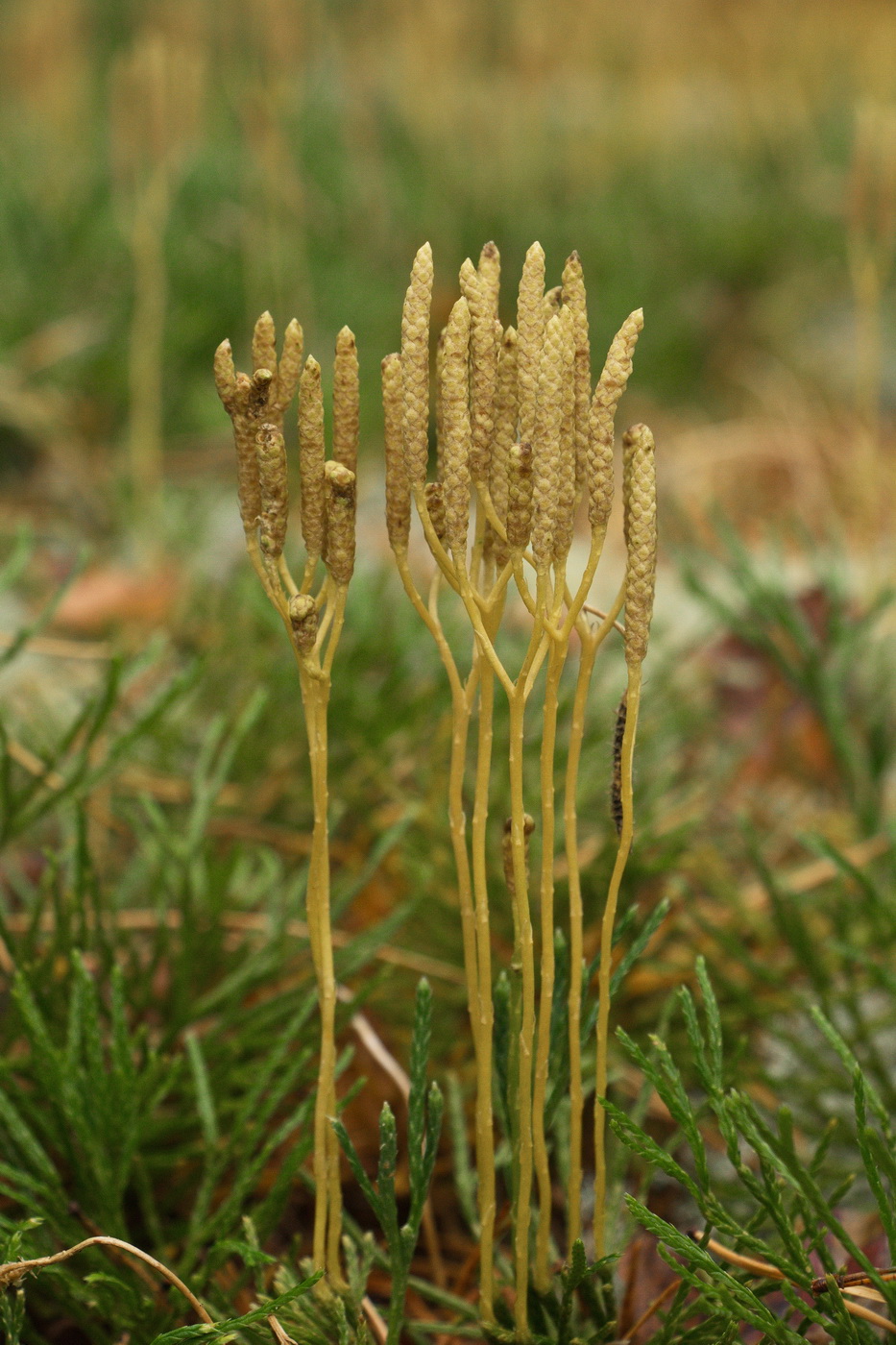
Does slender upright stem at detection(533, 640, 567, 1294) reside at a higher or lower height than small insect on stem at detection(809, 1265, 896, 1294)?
higher

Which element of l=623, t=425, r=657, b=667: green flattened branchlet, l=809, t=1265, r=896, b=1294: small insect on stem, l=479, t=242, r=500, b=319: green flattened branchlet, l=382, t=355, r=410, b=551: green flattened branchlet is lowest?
l=809, t=1265, r=896, b=1294: small insect on stem

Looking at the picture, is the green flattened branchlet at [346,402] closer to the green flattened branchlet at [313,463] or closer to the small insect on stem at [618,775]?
the green flattened branchlet at [313,463]

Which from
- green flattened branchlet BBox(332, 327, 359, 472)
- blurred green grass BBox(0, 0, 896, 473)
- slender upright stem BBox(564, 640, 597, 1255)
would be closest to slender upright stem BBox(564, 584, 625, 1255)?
slender upright stem BBox(564, 640, 597, 1255)

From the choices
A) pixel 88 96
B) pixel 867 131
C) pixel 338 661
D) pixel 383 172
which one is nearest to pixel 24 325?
pixel 338 661

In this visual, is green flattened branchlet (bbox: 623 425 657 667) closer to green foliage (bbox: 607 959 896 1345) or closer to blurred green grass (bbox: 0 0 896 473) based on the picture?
green foliage (bbox: 607 959 896 1345)

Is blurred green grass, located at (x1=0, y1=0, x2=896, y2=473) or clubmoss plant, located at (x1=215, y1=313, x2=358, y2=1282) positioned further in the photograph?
blurred green grass, located at (x1=0, y1=0, x2=896, y2=473)

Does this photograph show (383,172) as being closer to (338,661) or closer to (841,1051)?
(338,661)
